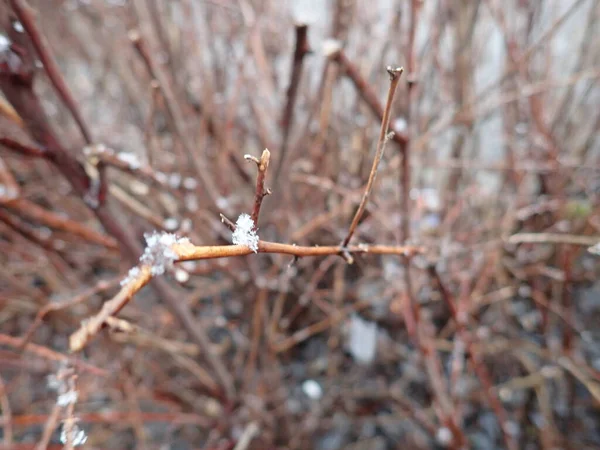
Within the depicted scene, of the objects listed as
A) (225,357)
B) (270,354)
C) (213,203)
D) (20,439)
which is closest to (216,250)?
(213,203)

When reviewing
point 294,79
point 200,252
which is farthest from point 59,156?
point 200,252

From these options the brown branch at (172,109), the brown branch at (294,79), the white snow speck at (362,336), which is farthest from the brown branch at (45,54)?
the white snow speck at (362,336)

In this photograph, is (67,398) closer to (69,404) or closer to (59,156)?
(69,404)

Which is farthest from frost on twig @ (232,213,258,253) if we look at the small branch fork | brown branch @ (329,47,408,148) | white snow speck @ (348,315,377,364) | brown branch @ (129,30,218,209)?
white snow speck @ (348,315,377,364)

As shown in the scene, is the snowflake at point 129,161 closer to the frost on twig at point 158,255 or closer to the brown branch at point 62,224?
the brown branch at point 62,224

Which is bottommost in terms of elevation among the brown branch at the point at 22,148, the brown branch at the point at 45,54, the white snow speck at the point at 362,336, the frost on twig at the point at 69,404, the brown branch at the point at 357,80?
the frost on twig at the point at 69,404

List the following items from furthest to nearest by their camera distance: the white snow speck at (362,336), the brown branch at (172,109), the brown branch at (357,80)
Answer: the white snow speck at (362,336), the brown branch at (172,109), the brown branch at (357,80)

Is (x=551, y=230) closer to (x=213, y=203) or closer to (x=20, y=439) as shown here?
(x=213, y=203)
